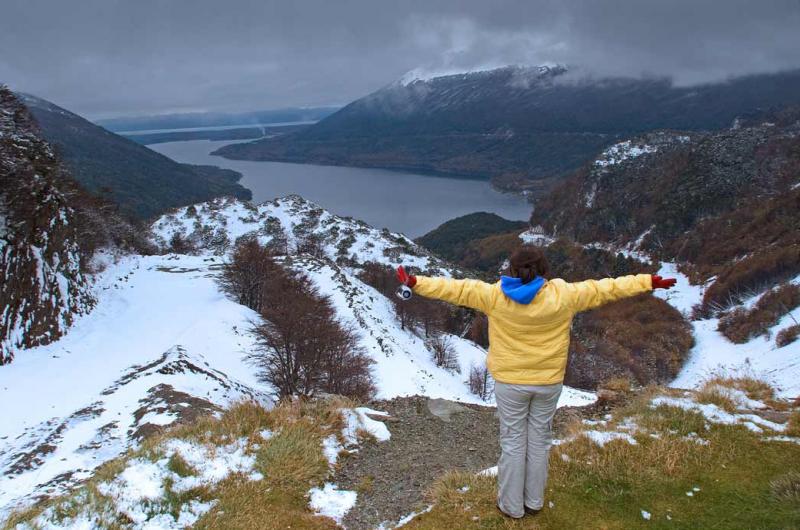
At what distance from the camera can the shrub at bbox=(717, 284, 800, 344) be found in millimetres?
46688

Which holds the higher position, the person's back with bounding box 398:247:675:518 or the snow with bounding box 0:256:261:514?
the person's back with bounding box 398:247:675:518

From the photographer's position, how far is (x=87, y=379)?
18.6 m

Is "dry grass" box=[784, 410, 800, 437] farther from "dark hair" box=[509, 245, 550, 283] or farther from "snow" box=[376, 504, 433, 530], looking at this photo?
"snow" box=[376, 504, 433, 530]

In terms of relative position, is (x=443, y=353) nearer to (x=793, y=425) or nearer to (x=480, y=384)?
(x=480, y=384)

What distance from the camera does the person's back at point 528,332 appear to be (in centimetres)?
411

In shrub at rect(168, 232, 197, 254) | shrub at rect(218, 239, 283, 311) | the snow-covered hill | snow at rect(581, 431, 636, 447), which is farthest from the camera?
shrub at rect(168, 232, 197, 254)

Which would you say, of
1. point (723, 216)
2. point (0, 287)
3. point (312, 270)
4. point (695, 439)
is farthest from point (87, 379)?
point (723, 216)

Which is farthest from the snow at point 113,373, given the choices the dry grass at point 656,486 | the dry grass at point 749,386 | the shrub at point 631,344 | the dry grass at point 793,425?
the shrub at point 631,344

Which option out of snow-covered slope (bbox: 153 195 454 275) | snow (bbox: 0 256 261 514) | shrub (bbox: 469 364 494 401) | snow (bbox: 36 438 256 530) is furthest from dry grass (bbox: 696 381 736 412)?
snow-covered slope (bbox: 153 195 454 275)

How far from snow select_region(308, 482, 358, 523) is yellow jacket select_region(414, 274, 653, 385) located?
2488 millimetres

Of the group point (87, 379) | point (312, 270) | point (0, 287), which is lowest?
point (312, 270)

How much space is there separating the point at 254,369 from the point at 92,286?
14.1 meters

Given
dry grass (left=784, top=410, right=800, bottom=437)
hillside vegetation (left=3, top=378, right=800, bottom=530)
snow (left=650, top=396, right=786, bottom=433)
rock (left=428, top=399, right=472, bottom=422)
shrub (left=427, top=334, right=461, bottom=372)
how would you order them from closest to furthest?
hillside vegetation (left=3, top=378, right=800, bottom=530), dry grass (left=784, top=410, right=800, bottom=437), snow (left=650, top=396, right=786, bottom=433), rock (left=428, top=399, right=472, bottom=422), shrub (left=427, top=334, right=461, bottom=372)

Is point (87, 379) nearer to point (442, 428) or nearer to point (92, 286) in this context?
point (92, 286)
